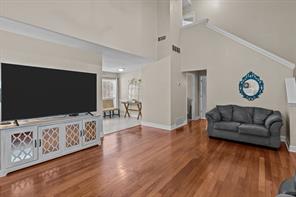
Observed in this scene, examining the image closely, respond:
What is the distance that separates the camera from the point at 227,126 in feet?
14.4

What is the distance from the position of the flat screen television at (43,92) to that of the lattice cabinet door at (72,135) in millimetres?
308

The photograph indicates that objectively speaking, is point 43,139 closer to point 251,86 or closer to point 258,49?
point 251,86

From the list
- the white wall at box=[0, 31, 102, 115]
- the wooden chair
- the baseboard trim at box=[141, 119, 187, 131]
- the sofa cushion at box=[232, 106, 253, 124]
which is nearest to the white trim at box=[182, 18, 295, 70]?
the sofa cushion at box=[232, 106, 253, 124]

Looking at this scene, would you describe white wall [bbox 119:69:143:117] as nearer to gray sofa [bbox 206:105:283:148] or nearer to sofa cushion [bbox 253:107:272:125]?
gray sofa [bbox 206:105:283:148]

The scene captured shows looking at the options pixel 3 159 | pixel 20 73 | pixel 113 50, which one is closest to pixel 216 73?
pixel 113 50

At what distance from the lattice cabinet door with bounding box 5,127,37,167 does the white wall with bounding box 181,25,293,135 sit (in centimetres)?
503

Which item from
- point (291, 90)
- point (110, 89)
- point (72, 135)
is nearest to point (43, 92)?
point (72, 135)

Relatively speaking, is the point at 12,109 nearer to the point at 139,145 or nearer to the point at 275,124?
the point at 139,145

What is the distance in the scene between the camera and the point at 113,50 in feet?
14.7

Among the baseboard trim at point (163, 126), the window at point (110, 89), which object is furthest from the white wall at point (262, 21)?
the window at point (110, 89)

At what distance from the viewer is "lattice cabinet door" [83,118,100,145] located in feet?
12.7

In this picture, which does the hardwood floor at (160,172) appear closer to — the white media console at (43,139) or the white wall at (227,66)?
the white media console at (43,139)

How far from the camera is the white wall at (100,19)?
2.93 m

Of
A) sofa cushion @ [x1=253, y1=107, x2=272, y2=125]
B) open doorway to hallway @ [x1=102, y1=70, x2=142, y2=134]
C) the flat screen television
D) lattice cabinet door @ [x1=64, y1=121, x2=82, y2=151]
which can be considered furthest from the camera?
open doorway to hallway @ [x1=102, y1=70, x2=142, y2=134]
